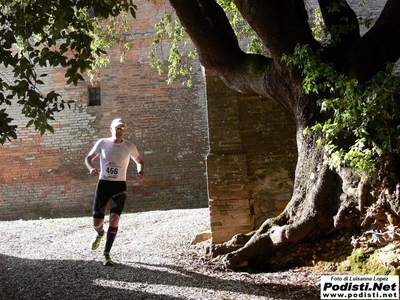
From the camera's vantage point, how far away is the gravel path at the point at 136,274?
4758 mm

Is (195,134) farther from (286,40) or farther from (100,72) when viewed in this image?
(286,40)

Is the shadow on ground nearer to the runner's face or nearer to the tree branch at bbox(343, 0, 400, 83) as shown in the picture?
the runner's face

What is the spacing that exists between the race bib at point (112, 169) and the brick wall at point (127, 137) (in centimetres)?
850

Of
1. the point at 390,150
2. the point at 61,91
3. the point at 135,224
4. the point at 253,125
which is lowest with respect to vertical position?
the point at 135,224

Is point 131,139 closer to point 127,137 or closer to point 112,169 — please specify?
point 127,137

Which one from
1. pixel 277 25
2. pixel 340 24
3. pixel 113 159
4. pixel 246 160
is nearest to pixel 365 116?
pixel 277 25

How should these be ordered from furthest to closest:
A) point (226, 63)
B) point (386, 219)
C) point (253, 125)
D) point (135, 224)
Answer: point (135, 224)
point (253, 125)
point (226, 63)
point (386, 219)

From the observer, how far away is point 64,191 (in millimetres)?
14984

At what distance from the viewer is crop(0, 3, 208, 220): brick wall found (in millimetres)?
14852

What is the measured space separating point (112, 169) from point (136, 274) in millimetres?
1476

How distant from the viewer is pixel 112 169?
6305 millimetres

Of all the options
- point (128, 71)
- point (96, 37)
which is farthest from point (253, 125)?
point (128, 71)

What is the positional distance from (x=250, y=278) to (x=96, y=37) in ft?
19.4

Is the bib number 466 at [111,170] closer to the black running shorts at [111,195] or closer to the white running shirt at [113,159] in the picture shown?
the white running shirt at [113,159]
